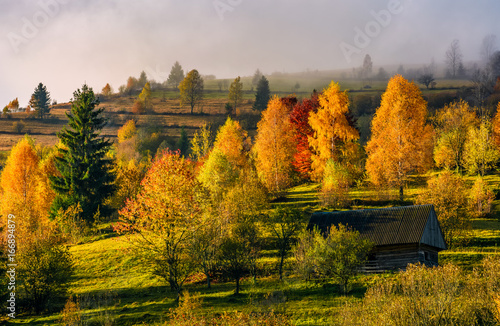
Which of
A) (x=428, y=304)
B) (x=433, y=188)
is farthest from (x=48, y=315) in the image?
(x=433, y=188)

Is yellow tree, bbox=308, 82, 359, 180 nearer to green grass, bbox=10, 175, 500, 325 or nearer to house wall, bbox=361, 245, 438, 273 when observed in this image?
green grass, bbox=10, 175, 500, 325

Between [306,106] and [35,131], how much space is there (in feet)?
310

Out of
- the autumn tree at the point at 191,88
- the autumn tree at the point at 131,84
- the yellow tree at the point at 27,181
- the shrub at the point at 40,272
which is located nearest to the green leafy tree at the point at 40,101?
the autumn tree at the point at 131,84

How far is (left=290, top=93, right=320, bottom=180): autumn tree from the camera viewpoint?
5288 cm

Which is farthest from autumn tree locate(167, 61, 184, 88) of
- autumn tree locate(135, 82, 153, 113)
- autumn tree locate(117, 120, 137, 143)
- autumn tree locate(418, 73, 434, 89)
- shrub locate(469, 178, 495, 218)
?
shrub locate(469, 178, 495, 218)

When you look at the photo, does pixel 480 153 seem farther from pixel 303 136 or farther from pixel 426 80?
pixel 426 80

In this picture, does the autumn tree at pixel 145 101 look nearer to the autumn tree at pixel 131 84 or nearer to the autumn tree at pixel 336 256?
the autumn tree at pixel 131 84

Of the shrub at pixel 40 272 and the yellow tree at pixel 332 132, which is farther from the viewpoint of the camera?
the yellow tree at pixel 332 132

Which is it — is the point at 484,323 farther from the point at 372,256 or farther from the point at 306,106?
the point at 306,106

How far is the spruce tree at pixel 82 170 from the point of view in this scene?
47.3m

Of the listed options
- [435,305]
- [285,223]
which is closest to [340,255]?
[285,223]

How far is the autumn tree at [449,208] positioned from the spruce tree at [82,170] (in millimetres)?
36601

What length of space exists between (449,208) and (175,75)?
17148 centimetres

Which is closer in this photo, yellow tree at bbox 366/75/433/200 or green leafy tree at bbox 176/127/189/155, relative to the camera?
yellow tree at bbox 366/75/433/200
